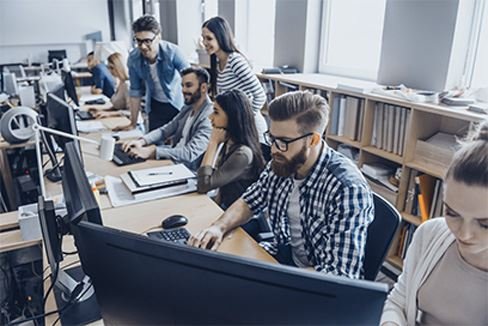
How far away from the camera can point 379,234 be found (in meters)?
1.32

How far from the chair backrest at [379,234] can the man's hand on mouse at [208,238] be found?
1.65 ft

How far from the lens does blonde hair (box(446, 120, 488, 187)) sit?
0.84 m

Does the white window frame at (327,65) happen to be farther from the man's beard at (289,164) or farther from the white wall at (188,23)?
the white wall at (188,23)

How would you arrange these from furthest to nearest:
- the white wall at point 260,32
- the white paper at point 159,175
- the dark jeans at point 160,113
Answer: the white wall at point 260,32 → the dark jeans at point 160,113 → the white paper at point 159,175

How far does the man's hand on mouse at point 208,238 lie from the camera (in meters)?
1.40

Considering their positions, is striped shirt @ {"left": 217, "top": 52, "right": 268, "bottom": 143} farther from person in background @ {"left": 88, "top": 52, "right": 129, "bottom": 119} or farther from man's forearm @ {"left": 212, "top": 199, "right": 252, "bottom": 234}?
person in background @ {"left": 88, "top": 52, "right": 129, "bottom": 119}

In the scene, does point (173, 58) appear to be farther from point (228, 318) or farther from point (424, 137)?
point (228, 318)

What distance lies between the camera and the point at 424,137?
2.37 meters

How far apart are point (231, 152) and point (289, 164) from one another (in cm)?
58

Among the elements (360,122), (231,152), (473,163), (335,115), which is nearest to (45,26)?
(335,115)

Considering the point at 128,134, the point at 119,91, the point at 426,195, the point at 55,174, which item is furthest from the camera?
the point at 119,91

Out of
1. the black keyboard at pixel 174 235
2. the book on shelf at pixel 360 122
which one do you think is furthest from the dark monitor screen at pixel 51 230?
the book on shelf at pixel 360 122

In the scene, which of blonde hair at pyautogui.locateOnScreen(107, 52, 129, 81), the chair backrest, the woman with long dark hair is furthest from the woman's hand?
blonde hair at pyautogui.locateOnScreen(107, 52, 129, 81)

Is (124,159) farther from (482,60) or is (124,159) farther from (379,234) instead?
(482,60)
